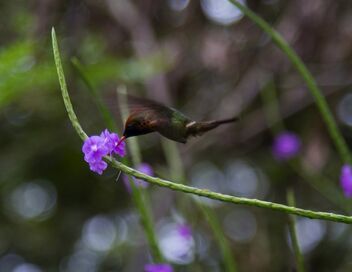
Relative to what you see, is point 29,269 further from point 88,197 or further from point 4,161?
point 4,161

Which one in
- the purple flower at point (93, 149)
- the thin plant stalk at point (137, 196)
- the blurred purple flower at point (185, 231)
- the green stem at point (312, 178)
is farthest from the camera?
the green stem at point (312, 178)

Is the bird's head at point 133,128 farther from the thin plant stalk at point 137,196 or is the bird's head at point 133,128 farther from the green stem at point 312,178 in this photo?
the green stem at point 312,178

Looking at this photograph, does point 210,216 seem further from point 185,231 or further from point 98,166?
point 98,166

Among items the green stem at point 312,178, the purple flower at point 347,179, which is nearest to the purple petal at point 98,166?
the purple flower at point 347,179

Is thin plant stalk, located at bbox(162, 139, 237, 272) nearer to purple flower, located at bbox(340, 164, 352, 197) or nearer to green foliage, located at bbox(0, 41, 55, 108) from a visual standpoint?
purple flower, located at bbox(340, 164, 352, 197)

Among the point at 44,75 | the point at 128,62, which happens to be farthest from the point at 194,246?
the point at 128,62
